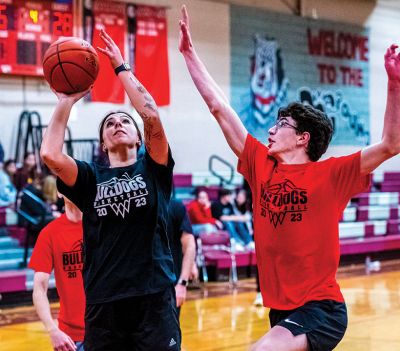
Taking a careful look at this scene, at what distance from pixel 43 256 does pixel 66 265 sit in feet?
0.56

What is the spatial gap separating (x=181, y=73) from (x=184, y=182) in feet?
7.37

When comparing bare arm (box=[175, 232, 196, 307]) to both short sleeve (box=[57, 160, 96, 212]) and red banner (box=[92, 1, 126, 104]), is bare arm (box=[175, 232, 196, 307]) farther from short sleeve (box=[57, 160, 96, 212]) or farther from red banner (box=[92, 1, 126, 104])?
red banner (box=[92, 1, 126, 104])

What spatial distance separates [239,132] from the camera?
481cm

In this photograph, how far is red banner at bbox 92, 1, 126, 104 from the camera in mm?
15383

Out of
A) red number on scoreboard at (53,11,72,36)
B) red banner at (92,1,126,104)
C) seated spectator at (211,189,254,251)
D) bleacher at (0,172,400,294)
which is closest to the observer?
bleacher at (0,172,400,294)

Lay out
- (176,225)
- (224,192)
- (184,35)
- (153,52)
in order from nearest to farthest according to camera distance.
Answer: (184,35) < (176,225) < (224,192) < (153,52)

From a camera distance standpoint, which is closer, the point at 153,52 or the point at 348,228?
the point at 153,52

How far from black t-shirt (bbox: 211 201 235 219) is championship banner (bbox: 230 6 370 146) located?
350 cm

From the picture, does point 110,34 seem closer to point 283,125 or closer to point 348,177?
point 283,125

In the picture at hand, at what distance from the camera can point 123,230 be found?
4.30m

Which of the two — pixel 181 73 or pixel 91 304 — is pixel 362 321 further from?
pixel 181 73

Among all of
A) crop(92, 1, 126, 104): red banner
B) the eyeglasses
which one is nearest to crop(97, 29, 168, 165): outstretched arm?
the eyeglasses

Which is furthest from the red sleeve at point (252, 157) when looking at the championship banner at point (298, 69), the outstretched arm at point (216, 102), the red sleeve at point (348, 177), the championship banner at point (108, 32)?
the championship banner at point (298, 69)

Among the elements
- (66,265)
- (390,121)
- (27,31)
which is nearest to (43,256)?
(66,265)
